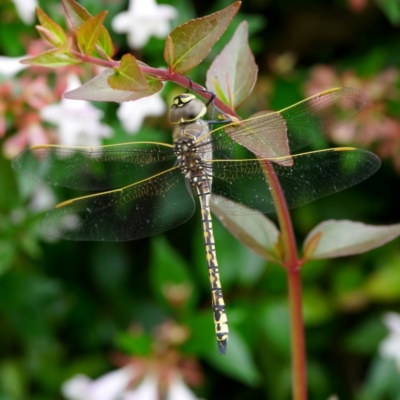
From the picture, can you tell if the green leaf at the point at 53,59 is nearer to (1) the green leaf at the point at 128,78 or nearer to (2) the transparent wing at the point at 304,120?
(1) the green leaf at the point at 128,78

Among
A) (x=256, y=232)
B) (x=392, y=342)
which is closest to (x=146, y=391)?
(x=392, y=342)

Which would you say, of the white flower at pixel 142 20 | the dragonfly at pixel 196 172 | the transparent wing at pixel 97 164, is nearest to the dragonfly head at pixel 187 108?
the dragonfly at pixel 196 172

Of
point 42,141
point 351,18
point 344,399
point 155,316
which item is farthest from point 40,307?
point 351,18

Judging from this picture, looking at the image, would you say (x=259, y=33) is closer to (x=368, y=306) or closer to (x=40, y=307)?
(x=368, y=306)

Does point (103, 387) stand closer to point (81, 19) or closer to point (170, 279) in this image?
point (170, 279)

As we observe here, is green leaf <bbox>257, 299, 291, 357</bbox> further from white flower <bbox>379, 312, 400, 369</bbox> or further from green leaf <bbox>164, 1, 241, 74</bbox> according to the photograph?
green leaf <bbox>164, 1, 241, 74</bbox>

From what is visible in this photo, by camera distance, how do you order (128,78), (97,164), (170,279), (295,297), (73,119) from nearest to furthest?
(128,78) → (295,297) → (97,164) → (73,119) → (170,279)
